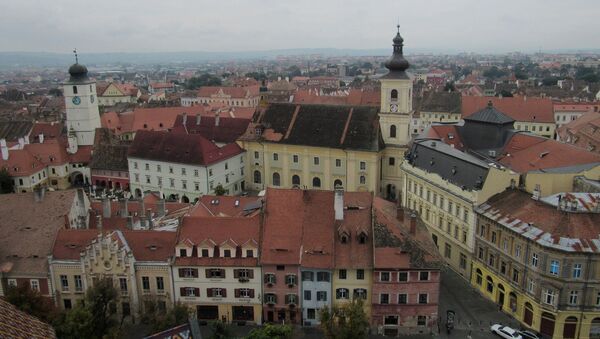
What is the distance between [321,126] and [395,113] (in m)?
12.2

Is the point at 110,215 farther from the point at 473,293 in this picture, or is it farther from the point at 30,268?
the point at 473,293

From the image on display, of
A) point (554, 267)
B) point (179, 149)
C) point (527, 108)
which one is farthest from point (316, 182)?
point (527, 108)

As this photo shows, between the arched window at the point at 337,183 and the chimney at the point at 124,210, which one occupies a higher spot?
the chimney at the point at 124,210

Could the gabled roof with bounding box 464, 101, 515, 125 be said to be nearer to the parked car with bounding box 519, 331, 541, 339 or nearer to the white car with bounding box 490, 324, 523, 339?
the white car with bounding box 490, 324, 523, 339

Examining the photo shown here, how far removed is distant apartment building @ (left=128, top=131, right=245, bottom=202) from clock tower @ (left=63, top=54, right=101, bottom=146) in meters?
19.6

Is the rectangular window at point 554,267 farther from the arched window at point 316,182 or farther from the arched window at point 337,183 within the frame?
the arched window at point 316,182

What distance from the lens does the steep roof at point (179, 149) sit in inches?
3297

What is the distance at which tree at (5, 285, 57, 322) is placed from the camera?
40.4 m

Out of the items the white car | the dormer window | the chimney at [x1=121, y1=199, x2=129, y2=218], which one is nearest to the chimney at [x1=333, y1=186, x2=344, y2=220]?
the dormer window

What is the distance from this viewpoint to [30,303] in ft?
135

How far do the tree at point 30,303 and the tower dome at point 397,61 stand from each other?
58766 mm

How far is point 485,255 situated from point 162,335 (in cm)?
4037

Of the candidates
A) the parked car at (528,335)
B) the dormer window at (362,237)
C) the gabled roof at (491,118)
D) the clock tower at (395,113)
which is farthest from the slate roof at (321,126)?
the parked car at (528,335)

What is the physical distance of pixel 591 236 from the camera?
148 feet
